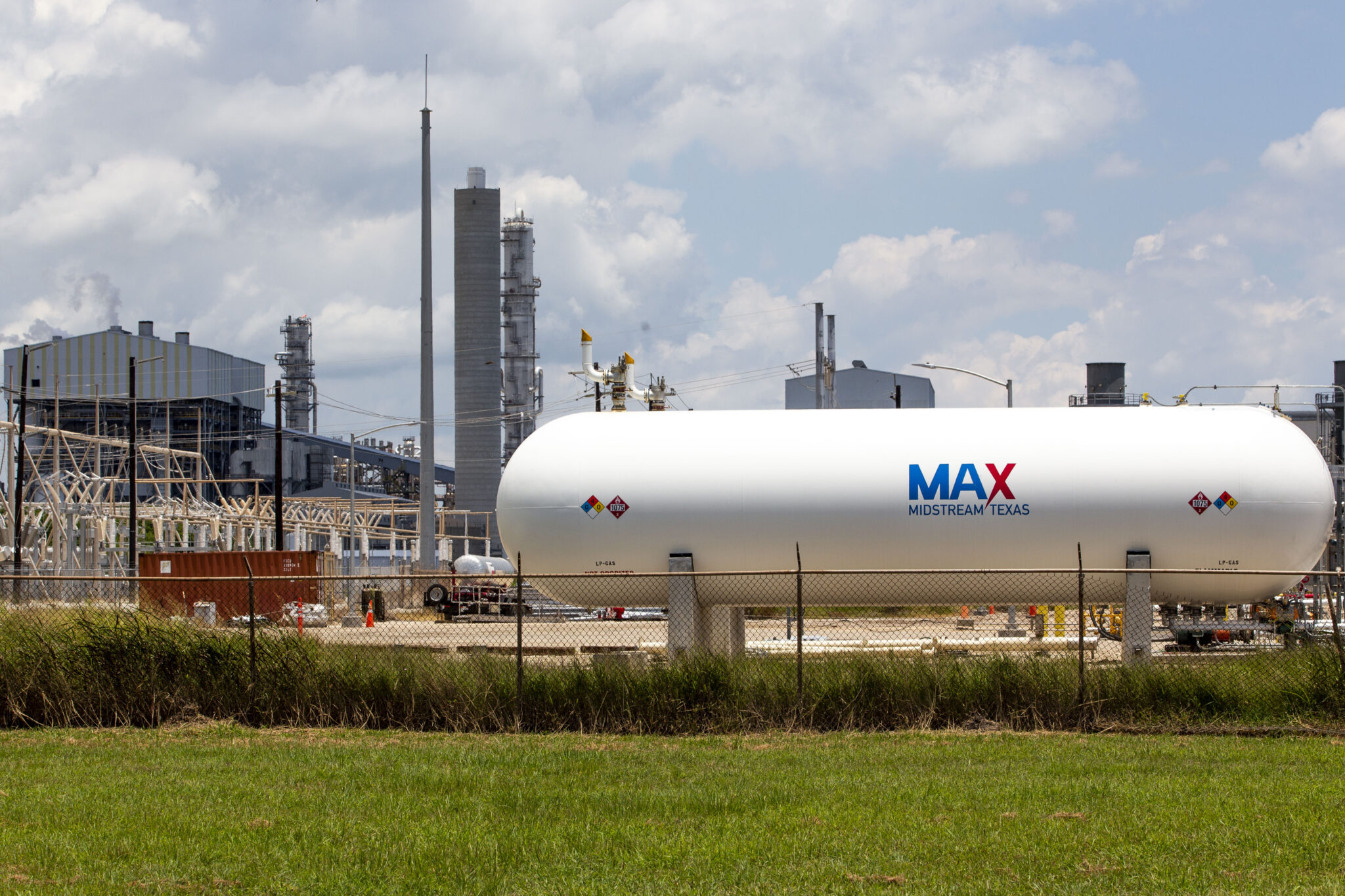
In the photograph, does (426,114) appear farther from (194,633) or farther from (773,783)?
(773,783)

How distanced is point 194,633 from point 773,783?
8439 millimetres

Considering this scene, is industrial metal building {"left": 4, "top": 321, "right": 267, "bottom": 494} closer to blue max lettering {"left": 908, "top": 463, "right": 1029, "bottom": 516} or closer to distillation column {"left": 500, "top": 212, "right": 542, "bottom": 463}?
distillation column {"left": 500, "top": 212, "right": 542, "bottom": 463}

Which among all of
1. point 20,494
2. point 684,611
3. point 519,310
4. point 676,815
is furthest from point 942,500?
point 519,310

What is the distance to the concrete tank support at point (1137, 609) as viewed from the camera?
17.3 m

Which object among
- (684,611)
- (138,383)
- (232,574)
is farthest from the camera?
(138,383)

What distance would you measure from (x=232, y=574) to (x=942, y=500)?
29.8m

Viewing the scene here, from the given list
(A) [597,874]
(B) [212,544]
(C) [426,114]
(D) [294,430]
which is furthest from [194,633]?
(D) [294,430]

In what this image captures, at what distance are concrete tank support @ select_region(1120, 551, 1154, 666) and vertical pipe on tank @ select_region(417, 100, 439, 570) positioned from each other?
111 ft

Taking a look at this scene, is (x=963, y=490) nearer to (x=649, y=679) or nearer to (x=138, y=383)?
(x=649, y=679)

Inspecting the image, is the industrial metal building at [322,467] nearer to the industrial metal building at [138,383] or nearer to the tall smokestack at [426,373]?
the industrial metal building at [138,383]

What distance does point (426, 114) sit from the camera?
4984 cm

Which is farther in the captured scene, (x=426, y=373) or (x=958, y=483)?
(x=426, y=373)

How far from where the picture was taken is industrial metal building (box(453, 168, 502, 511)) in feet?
248

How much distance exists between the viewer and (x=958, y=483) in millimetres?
17516
